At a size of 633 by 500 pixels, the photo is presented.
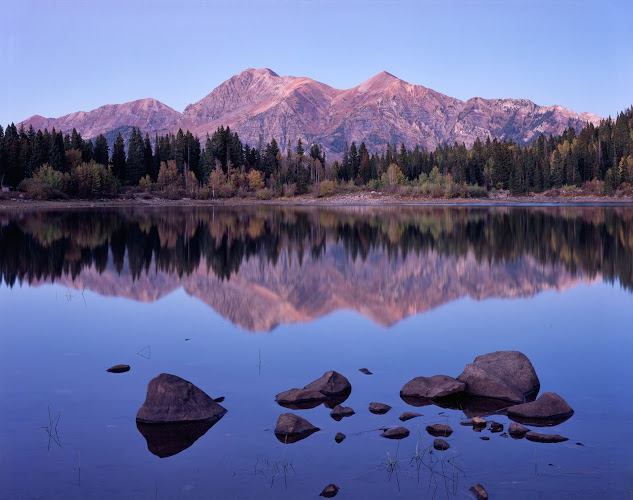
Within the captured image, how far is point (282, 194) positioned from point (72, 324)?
142199 millimetres

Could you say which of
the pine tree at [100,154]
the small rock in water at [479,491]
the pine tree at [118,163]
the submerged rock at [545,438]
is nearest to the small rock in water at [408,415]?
the submerged rock at [545,438]

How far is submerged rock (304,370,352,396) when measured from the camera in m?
11.8

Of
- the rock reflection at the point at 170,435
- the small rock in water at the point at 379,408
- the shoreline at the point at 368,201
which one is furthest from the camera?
the shoreline at the point at 368,201

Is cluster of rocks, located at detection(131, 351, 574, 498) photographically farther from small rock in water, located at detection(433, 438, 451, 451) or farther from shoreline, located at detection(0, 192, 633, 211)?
shoreline, located at detection(0, 192, 633, 211)

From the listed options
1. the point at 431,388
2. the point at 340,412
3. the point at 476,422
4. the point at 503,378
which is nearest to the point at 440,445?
the point at 476,422

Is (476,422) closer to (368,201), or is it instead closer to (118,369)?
(118,369)

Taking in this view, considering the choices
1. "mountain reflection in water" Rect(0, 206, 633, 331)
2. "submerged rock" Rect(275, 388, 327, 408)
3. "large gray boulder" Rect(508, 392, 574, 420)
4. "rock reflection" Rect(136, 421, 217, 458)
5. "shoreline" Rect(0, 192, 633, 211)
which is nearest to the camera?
"rock reflection" Rect(136, 421, 217, 458)

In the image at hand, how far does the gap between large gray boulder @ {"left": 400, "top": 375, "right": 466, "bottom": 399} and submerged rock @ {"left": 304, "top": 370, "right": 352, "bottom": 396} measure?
3.57 ft

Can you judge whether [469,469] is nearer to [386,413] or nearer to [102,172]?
[386,413]

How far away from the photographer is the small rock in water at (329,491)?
8086 mm

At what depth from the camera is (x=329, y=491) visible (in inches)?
320

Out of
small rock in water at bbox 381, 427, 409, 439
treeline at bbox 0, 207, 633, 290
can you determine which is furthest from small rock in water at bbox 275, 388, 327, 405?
treeline at bbox 0, 207, 633, 290

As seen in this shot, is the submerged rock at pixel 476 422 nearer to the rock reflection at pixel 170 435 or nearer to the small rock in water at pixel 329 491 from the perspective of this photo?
the small rock in water at pixel 329 491

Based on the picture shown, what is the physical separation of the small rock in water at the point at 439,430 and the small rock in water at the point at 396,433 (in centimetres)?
40
